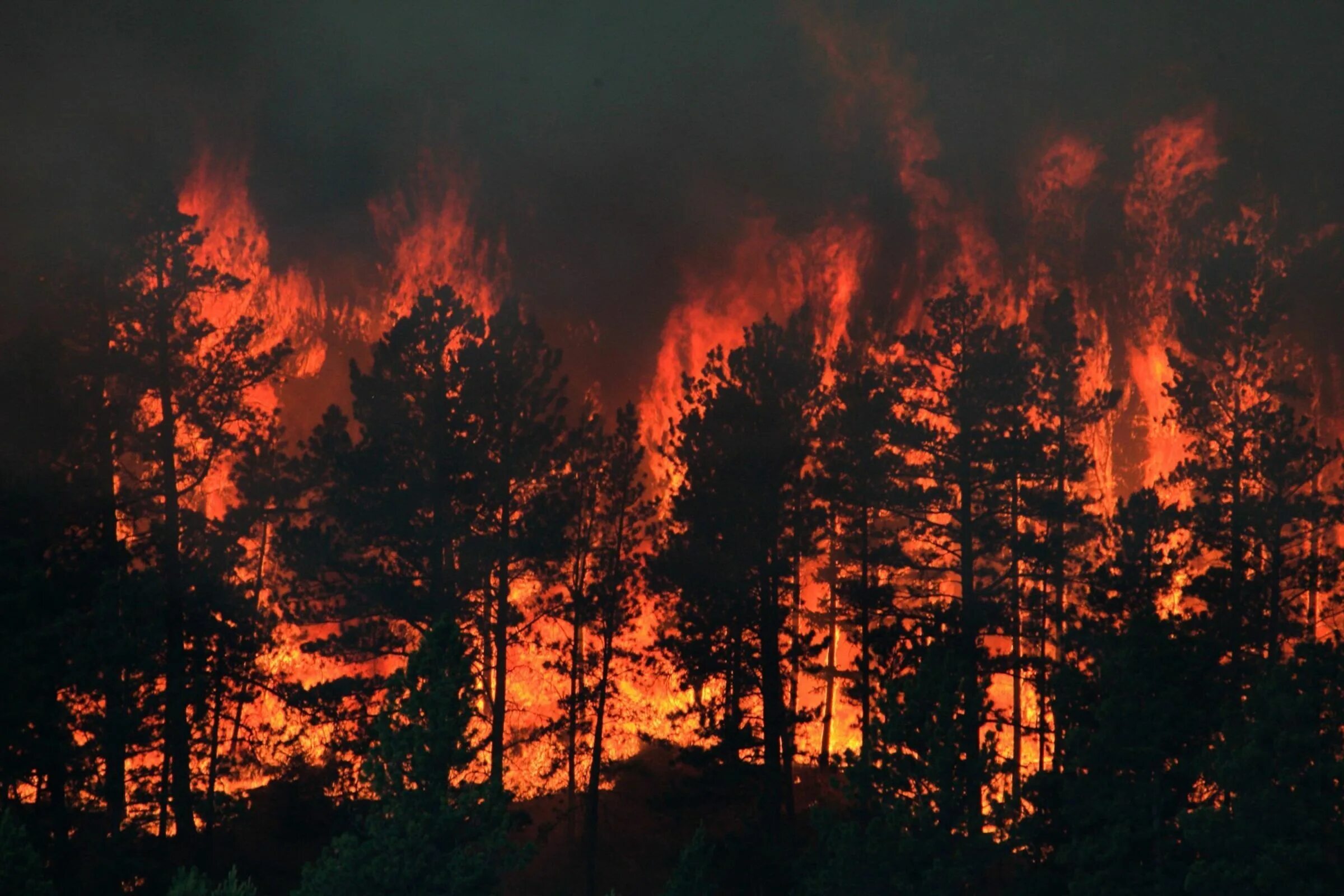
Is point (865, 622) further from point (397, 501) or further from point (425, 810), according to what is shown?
point (425, 810)

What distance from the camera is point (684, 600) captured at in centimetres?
2512

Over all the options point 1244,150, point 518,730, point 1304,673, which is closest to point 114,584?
point 518,730

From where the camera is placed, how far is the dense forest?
711 inches

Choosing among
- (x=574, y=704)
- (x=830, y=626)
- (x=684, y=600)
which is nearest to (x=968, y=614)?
(x=684, y=600)

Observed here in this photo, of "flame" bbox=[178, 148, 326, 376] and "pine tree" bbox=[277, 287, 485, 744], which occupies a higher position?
"flame" bbox=[178, 148, 326, 376]

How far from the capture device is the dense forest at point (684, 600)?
18.1 m

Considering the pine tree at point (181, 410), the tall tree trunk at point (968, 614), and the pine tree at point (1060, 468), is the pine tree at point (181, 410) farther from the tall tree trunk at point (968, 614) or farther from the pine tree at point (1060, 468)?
the pine tree at point (1060, 468)

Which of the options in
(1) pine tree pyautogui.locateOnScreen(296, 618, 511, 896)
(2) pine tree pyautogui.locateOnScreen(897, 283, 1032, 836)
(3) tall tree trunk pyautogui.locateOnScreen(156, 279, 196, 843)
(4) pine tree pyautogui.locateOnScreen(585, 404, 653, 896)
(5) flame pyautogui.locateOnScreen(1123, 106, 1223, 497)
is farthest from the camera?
(5) flame pyautogui.locateOnScreen(1123, 106, 1223, 497)

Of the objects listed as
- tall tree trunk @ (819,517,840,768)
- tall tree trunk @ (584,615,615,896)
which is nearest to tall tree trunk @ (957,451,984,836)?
tall tree trunk @ (819,517,840,768)

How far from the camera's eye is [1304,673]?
16.8 metres

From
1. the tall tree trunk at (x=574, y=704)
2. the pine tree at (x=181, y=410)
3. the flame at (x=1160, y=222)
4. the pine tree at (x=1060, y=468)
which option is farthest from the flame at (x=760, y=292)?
the pine tree at (x=181, y=410)

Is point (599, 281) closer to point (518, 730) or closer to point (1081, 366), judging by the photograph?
point (518, 730)

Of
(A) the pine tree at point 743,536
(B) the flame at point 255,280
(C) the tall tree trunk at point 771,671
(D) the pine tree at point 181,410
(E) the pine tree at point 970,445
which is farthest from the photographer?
(B) the flame at point 255,280

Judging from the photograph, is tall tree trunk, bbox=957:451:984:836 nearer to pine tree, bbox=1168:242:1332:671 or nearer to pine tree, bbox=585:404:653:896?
pine tree, bbox=1168:242:1332:671
